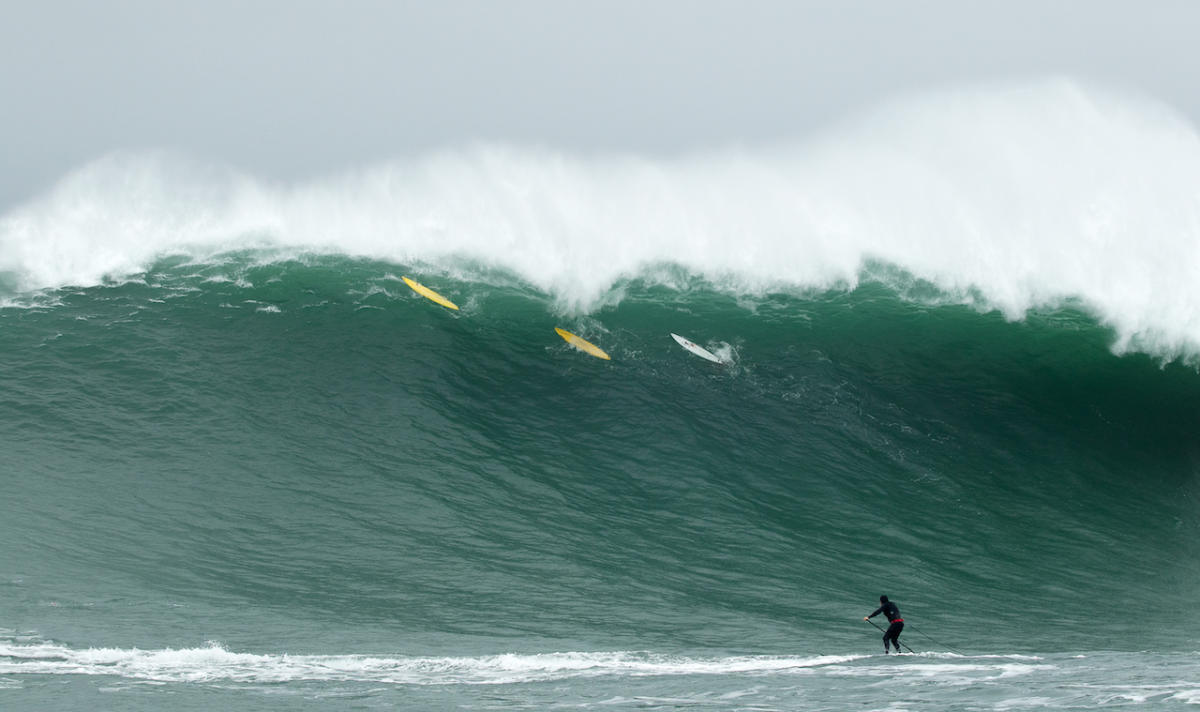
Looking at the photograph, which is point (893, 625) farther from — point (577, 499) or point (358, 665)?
point (358, 665)

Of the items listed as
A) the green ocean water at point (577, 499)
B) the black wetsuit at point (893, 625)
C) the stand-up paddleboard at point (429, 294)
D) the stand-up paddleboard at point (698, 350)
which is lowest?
the black wetsuit at point (893, 625)

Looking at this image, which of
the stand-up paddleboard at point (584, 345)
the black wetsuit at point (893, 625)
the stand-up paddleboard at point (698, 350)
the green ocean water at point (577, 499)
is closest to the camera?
the green ocean water at point (577, 499)

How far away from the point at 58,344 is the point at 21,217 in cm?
1105

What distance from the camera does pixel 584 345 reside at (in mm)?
32062

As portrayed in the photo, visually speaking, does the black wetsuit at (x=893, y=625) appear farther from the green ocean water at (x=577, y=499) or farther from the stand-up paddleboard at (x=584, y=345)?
the stand-up paddleboard at (x=584, y=345)

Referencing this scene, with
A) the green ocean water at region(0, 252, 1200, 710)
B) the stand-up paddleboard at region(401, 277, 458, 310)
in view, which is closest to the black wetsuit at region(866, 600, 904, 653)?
the green ocean water at region(0, 252, 1200, 710)

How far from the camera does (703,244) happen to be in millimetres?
39219

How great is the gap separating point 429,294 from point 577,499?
12329 mm

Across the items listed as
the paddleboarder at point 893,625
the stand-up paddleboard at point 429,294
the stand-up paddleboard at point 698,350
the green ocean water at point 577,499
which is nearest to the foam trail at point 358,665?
the green ocean water at point 577,499

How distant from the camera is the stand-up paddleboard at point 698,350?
31.3 metres

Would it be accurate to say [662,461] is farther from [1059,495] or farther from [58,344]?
[58,344]

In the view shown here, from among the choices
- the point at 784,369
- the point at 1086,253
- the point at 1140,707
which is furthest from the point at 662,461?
the point at 1086,253

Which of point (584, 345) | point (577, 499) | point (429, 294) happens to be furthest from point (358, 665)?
point (429, 294)

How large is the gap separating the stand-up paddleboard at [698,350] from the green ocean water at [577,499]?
18.6 inches
